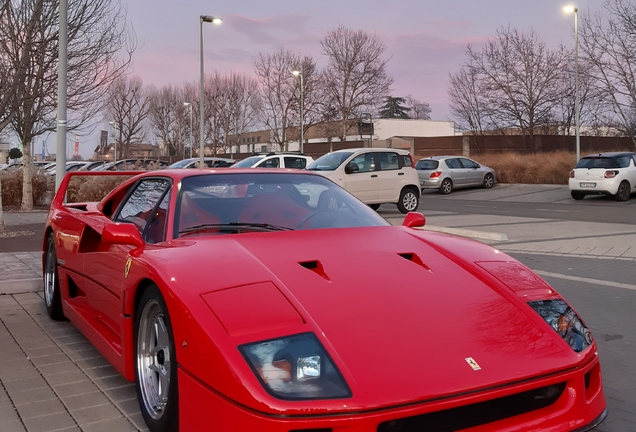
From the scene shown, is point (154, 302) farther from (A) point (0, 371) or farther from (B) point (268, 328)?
(A) point (0, 371)

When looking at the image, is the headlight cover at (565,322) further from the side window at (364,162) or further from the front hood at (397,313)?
the side window at (364,162)

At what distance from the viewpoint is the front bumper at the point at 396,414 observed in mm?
2061

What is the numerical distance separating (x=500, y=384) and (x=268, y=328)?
873mm

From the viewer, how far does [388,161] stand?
17531mm

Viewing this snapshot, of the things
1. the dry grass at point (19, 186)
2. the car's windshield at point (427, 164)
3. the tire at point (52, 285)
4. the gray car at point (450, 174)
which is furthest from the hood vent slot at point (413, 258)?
the car's windshield at point (427, 164)

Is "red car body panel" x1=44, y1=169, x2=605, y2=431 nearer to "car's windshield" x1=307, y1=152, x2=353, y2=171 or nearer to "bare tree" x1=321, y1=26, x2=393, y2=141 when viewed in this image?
"car's windshield" x1=307, y1=152, x2=353, y2=171

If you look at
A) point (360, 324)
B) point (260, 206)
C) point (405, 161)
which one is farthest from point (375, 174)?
point (360, 324)

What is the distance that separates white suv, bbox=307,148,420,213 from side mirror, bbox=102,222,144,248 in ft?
43.3

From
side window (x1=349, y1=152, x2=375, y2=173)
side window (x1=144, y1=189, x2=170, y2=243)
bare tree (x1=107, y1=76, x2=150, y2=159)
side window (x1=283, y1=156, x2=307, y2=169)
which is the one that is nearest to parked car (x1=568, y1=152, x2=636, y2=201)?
side window (x1=349, y1=152, x2=375, y2=173)

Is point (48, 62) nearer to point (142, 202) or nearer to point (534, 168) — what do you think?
point (142, 202)

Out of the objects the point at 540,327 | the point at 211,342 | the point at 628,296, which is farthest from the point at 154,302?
the point at 628,296

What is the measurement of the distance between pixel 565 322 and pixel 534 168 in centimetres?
2764

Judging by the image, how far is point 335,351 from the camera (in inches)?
89.7

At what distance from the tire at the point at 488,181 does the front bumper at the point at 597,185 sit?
288 inches
